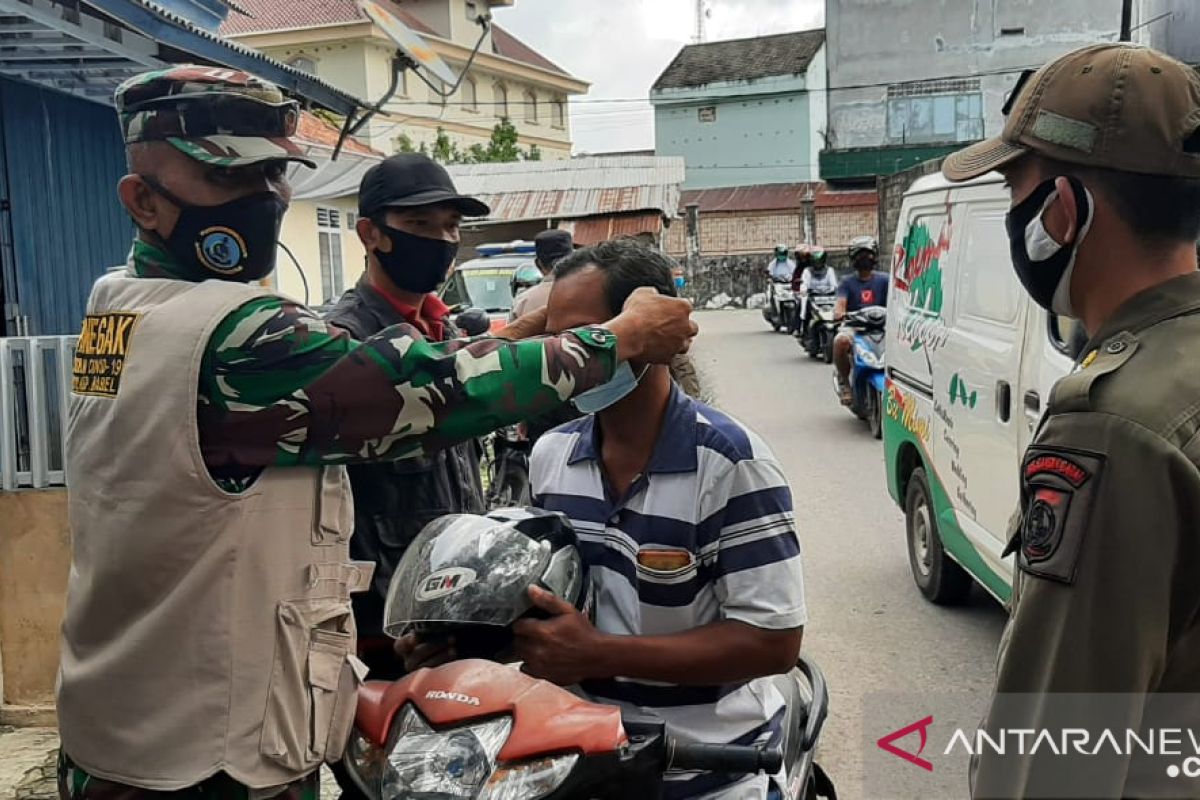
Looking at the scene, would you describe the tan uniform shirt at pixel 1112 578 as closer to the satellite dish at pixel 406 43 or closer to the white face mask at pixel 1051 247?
the white face mask at pixel 1051 247

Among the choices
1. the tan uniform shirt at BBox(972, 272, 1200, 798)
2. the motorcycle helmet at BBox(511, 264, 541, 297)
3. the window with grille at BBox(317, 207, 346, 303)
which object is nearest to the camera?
the tan uniform shirt at BBox(972, 272, 1200, 798)

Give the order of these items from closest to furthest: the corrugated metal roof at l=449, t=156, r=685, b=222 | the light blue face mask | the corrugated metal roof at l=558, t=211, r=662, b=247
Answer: the light blue face mask, the corrugated metal roof at l=558, t=211, r=662, b=247, the corrugated metal roof at l=449, t=156, r=685, b=222

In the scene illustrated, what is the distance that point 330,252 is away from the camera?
55.4ft

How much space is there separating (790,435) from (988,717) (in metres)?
10.0

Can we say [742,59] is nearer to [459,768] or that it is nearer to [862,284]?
[862,284]

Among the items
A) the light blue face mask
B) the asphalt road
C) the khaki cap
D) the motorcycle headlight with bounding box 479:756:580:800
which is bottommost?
the asphalt road

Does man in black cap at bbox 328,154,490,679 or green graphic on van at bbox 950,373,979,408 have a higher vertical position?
man in black cap at bbox 328,154,490,679

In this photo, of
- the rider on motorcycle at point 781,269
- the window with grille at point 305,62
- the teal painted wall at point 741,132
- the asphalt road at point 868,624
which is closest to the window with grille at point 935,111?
the teal painted wall at point 741,132

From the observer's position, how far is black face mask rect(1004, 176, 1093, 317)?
1.49 m

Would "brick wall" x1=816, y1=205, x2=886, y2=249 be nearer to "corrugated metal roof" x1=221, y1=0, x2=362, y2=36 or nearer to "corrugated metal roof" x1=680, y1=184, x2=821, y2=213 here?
"corrugated metal roof" x1=680, y1=184, x2=821, y2=213

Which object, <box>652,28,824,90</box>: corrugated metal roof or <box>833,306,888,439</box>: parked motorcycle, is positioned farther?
<box>652,28,824,90</box>: corrugated metal roof

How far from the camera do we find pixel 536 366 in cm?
184

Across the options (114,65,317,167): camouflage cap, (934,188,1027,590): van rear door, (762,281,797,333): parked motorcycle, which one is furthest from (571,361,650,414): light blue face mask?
(762,281,797,333): parked motorcycle

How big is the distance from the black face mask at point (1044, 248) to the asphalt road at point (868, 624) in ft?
9.00
